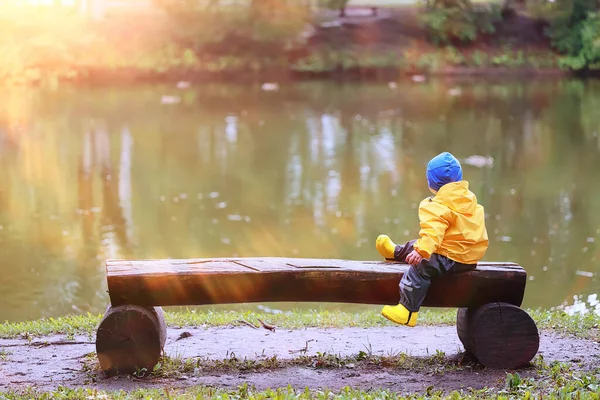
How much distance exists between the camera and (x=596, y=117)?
1019 inches

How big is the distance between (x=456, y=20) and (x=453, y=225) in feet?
120

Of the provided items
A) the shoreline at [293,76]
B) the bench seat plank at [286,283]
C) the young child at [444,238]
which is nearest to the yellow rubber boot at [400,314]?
the young child at [444,238]

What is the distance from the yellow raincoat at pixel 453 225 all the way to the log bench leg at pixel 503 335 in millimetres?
411

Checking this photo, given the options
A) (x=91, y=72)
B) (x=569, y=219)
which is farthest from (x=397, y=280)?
(x=91, y=72)

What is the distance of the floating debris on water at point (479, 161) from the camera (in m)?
19.0

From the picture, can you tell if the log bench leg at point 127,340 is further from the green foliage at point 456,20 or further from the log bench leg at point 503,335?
the green foliage at point 456,20

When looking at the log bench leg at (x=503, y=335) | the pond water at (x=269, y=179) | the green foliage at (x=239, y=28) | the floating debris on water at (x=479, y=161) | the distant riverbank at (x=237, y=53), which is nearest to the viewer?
the log bench leg at (x=503, y=335)

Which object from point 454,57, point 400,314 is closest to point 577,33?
point 454,57

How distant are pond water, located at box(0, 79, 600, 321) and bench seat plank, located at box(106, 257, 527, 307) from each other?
14.7 feet

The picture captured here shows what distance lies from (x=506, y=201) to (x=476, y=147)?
5986 mm

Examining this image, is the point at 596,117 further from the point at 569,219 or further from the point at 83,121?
the point at 83,121

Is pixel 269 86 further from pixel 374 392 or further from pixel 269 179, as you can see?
pixel 374 392

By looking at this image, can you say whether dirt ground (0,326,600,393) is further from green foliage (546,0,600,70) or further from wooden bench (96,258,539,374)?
green foliage (546,0,600,70)

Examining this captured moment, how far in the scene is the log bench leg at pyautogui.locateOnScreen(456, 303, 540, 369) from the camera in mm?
5785
